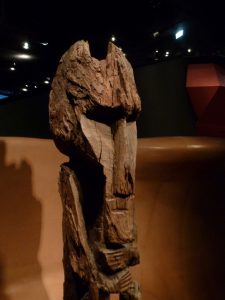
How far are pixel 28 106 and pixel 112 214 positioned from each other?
78 cm

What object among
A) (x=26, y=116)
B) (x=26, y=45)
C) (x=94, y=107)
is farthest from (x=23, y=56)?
(x=94, y=107)

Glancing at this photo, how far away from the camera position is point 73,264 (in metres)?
1.18

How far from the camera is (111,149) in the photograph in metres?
1.21

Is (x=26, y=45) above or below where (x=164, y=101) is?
above

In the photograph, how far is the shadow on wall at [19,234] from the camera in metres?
1.72

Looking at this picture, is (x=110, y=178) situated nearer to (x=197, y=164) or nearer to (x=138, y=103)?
(x=138, y=103)

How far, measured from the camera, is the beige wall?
1753mm

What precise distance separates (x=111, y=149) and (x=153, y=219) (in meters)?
0.87

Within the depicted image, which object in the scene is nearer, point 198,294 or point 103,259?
point 103,259

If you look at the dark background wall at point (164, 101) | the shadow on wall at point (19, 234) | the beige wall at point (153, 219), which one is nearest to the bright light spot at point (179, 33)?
the dark background wall at point (164, 101)

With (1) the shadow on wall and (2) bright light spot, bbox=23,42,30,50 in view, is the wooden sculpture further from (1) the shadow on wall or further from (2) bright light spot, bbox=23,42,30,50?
(1) the shadow on wall

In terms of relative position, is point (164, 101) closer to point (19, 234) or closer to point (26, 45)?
point (26, 45)

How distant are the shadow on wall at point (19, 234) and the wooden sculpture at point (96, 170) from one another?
561 millimetres

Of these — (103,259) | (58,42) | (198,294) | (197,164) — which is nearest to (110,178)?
(103,259)
